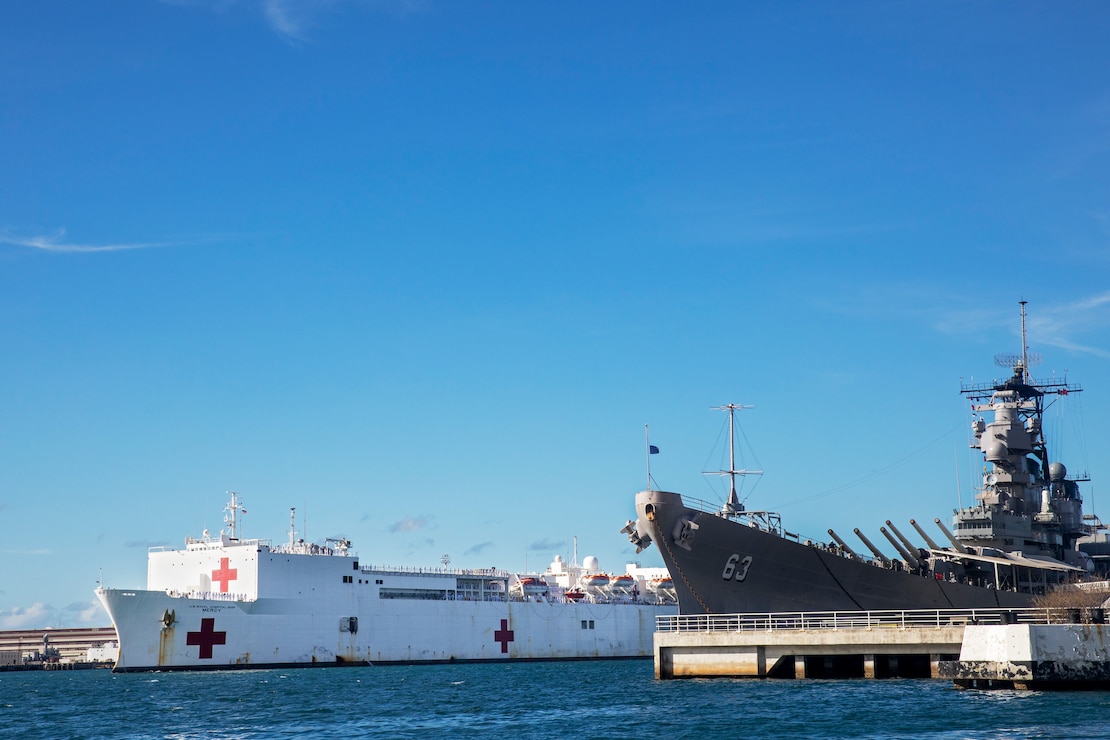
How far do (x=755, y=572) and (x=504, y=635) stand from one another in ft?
82.0

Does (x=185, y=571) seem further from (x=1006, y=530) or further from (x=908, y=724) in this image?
(x=908, y=724)

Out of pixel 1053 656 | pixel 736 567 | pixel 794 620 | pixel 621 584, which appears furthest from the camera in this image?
pixel 621 584

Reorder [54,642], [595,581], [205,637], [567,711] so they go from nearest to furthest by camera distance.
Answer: [567,711]
[205,637]
[595,581]
[54,642]

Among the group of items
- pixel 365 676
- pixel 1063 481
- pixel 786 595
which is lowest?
pixel 365 676

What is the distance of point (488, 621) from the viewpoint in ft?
159

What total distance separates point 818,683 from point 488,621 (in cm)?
2810

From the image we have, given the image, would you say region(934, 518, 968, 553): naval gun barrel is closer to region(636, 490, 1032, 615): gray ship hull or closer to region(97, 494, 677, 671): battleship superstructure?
region(636, 490, 1032, 615): gray ship hull

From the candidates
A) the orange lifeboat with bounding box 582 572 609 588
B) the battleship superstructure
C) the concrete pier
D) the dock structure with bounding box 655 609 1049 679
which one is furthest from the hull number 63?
the orange lifeboat with bounding box 582 572 609 588

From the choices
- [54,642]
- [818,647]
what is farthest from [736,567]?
[54,642]

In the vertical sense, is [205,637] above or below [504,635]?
above

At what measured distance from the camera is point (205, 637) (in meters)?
39.0

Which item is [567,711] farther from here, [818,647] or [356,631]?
[356,631]

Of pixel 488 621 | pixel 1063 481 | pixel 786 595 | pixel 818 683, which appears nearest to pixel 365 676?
pixel 488 621

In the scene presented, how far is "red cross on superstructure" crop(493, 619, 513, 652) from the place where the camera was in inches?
1922
